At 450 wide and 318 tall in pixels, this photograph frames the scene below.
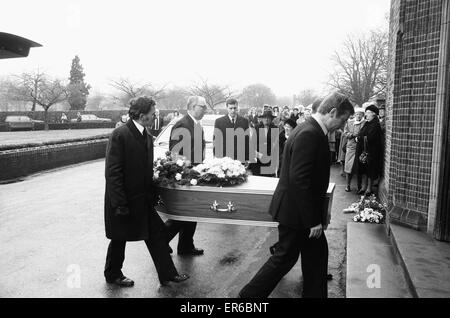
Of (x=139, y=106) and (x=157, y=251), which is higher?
(x=139, y=106)

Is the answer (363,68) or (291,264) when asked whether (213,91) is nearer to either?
(363,68)

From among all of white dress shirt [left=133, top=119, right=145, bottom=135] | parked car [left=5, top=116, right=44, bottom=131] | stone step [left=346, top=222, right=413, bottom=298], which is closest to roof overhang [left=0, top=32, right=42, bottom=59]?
white dress shirt [left=133, top=119, right=145, bottom=135]

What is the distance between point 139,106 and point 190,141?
1.54 metres

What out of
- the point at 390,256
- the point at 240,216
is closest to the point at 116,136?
the point at 240,216

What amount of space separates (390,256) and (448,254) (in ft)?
2.04

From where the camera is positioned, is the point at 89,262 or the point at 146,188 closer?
the point at 146,188

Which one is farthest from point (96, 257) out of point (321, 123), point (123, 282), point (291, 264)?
point (321, 123)

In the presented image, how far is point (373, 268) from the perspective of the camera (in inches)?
188

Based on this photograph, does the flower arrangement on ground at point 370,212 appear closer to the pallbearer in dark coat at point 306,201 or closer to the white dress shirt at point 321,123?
the pallbearer in dark coat at point 306,201

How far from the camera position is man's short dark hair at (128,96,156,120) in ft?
15.3

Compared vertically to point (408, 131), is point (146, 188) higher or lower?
lower

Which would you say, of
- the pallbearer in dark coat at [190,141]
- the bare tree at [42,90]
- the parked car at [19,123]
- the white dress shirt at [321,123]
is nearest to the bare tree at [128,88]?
the bare tree at [42,90]

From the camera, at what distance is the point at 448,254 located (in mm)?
4828
